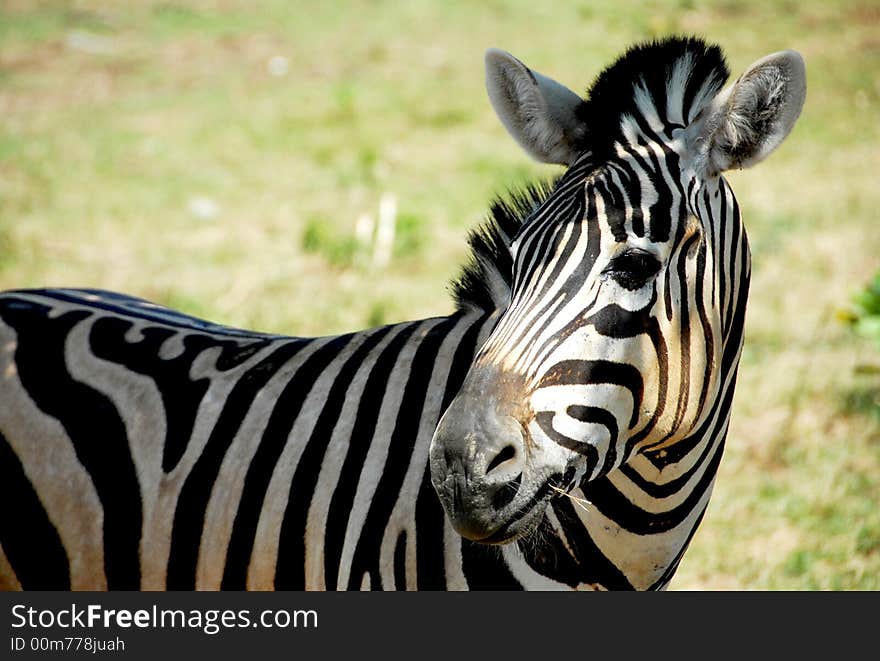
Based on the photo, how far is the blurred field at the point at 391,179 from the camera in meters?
5.55

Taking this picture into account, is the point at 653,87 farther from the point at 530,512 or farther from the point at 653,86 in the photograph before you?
the point at 530,512

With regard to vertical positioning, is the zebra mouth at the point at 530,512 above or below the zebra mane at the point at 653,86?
below

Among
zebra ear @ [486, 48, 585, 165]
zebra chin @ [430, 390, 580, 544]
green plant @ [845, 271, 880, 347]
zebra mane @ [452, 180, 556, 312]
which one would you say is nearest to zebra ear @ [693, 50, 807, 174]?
zebra ear @ [486, 48, 585, 165]

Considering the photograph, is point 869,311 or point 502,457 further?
point 869,311

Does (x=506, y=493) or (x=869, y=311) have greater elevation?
(x=869, y=311)

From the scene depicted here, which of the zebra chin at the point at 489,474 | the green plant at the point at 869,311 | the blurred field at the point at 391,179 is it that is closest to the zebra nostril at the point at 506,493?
the zebra chin at the point at 489,474

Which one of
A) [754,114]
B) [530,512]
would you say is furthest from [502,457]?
[754,114]

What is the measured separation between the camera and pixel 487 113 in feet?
43.3

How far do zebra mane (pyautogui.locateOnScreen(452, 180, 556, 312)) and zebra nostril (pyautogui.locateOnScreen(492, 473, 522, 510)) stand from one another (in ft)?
2.55

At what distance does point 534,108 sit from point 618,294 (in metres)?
0.63

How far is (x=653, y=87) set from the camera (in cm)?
246

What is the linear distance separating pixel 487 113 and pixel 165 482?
1090 centimetres

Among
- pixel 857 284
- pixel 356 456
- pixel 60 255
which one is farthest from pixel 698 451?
pixel 60 255

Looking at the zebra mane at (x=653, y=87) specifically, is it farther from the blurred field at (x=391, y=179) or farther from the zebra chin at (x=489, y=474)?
the blurred field at (x=391, y=179)
